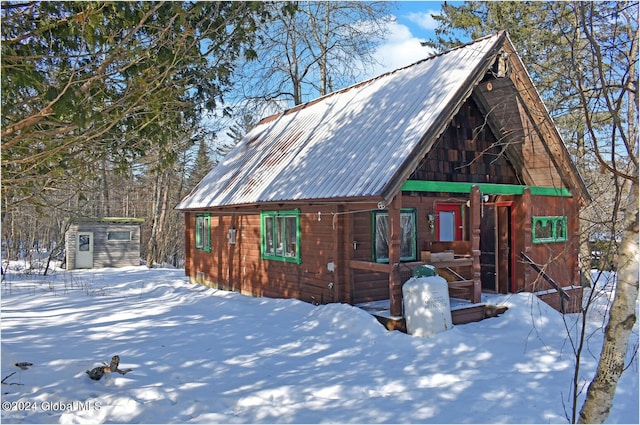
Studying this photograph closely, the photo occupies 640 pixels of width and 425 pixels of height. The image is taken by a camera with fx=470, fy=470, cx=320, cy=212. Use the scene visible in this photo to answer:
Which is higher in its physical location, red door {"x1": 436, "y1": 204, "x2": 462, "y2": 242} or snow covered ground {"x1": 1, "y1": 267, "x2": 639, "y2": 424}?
Result: red door {"x1": 436, "y1": 204, "x2": 462, "y2": 242}

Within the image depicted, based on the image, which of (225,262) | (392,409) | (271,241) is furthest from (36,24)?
(225,262)

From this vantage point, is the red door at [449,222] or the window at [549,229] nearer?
the red door at [449,222]

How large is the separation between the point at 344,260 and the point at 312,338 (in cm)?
215

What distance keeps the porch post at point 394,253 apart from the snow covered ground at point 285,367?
1.92ft

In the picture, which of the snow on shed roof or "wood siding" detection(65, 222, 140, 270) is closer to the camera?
the snow on shed roof

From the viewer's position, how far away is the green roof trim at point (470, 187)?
9.58m

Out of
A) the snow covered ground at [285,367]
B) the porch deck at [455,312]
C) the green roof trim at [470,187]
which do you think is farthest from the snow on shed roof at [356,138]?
the snow covered ground at [285,367]

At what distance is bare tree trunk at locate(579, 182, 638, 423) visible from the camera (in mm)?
3551

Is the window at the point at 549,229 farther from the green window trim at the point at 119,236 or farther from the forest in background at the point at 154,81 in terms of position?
the green window trim at the point at 119,236

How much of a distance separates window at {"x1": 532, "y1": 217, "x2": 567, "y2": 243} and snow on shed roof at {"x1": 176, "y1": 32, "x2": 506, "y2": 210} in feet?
14.6

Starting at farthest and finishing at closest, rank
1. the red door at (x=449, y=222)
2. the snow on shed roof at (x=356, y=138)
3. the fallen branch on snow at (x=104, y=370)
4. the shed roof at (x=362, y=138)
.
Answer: the red door at (x=449, y=222), the snow on shed roof at (x=356, y=138), the shed roof at (x=362, y=138), the fallen branch on snow at (x=104, y=370)

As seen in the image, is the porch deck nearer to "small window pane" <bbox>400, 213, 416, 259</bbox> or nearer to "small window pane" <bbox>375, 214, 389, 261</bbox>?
"small window pane" <bbox>375, 214, 389, 261</bbox>

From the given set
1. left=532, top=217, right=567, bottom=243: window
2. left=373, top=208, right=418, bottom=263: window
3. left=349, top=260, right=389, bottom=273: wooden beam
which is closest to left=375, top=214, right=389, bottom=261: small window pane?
left=373, top=208, right=418, bottom=263: window

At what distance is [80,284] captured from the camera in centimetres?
1683
